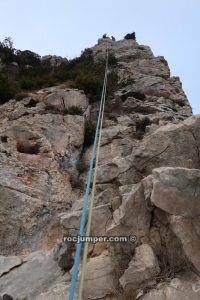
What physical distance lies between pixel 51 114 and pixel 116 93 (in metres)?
5.98

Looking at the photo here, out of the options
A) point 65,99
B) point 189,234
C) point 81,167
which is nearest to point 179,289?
point 189,234

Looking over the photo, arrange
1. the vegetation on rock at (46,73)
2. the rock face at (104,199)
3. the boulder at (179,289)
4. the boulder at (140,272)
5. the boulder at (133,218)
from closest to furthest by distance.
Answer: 1. the boulder at (179,289)
2. the boulder at (140,272)
3. the rock face at (104,199)
4. the boulder at (133,218)
5. the vegetation on rock at (46,73)

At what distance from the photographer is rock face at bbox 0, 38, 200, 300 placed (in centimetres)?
609

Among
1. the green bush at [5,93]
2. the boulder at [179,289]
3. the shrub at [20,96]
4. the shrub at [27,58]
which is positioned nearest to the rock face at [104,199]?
the boulder at [179,289]

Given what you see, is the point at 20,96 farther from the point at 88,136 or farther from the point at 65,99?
the point at 88,136

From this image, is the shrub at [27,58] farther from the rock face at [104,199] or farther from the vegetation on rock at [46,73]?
the rock face at [104,199]

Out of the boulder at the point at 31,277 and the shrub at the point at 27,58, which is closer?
the boulder at the point at 31,277

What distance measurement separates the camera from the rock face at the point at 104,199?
240 inches

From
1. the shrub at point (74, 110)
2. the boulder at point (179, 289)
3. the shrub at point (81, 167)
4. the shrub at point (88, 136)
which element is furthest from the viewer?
the shrub at point (74, 110)

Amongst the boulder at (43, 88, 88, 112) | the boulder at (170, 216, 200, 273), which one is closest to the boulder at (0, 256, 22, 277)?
the boulder at (170, 216, 200, 273)

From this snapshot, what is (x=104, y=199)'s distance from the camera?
→ 8430 millimetres

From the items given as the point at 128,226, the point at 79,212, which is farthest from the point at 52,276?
the point at 128,226

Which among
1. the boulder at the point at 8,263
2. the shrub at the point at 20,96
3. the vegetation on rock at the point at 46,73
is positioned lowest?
the boulder at the point at 8,263

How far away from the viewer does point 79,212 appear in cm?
795
